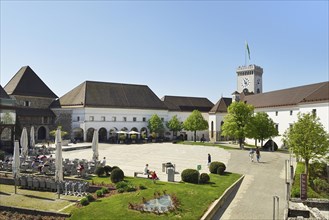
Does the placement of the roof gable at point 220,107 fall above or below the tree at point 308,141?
above

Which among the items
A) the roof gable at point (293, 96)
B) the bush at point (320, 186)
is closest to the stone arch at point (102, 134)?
the roof gable at point (293, 96)

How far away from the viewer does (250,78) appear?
9281 cm

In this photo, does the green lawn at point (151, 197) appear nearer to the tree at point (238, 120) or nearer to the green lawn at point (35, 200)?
the green lawn at point (35, 200)

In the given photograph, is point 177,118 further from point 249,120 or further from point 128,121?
point 249,120

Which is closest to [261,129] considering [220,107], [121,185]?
[220,107]

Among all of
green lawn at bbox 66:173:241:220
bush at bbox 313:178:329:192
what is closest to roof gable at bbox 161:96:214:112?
bush at bbox 313:178:329:192

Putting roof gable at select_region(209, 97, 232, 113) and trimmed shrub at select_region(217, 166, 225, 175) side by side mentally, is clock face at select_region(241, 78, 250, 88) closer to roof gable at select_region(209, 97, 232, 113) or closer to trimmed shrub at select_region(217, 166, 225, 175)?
roof gable at select_region(209, 97, 232, 113)

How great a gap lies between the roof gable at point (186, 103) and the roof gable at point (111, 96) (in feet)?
17.4

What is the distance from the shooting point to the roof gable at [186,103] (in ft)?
243

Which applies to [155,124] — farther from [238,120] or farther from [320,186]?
[320,186]

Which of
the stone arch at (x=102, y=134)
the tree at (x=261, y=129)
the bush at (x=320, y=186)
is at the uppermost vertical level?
the tree at (x=261, y=129)

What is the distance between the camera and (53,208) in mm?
16734

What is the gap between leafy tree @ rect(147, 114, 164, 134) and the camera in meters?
62.8

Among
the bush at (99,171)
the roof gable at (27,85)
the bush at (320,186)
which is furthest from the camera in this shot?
the roof gable at (27,85)
